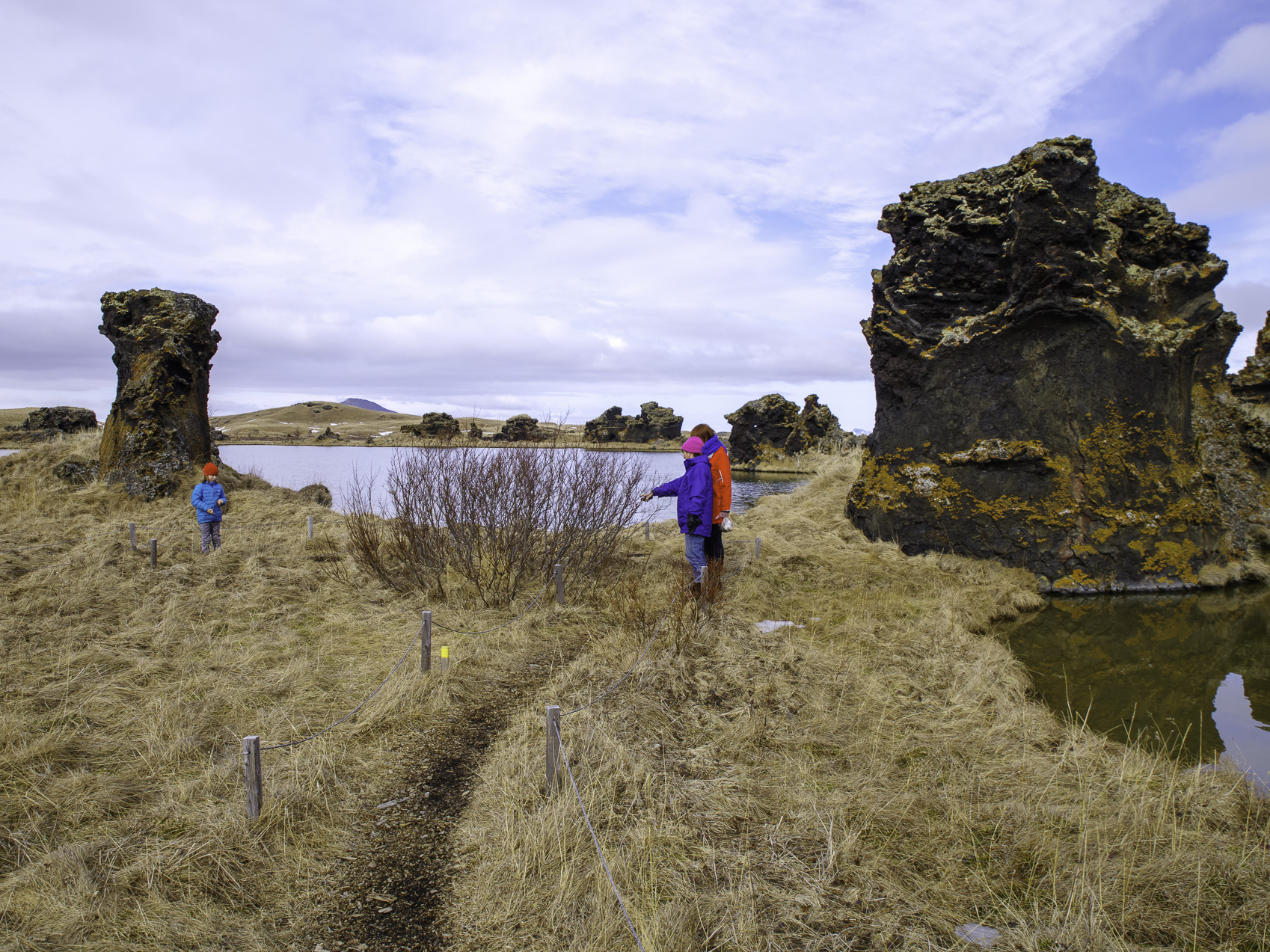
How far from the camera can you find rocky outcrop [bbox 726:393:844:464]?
48750mm

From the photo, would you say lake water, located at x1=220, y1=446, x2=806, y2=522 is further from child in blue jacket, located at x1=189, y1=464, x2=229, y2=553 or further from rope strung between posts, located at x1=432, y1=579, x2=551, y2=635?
child in blue jacket, located at x1=189, y1=464, x2=229, y2=553

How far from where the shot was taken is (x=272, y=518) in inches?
608

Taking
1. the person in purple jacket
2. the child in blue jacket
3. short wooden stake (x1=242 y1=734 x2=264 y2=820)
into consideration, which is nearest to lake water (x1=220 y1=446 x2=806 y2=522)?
the person in purple jacket

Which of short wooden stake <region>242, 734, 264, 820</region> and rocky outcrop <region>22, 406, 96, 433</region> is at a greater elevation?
rocky outcrop <region>22, 406, 96, 433</region>

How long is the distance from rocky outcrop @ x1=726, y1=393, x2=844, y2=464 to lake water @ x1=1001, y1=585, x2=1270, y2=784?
A: 37.7 meters

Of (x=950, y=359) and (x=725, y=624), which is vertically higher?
(x=950, y=359)

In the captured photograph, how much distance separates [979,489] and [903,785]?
831 cm

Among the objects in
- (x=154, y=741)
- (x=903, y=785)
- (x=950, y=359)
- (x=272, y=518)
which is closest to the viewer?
(x=903, y=785)

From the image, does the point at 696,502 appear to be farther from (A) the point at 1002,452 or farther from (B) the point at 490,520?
(A) the point at 1002,452

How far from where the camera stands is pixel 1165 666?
314 inches

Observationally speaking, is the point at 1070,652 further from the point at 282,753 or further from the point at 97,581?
the point at 97,581

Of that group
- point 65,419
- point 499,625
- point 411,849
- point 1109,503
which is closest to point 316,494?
point 499,625

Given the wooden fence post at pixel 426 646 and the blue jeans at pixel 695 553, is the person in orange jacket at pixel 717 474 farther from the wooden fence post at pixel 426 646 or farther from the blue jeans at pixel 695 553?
the wooden fence post at pixel 426 646

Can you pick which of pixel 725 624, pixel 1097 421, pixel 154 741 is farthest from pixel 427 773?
pixel 1097 421
